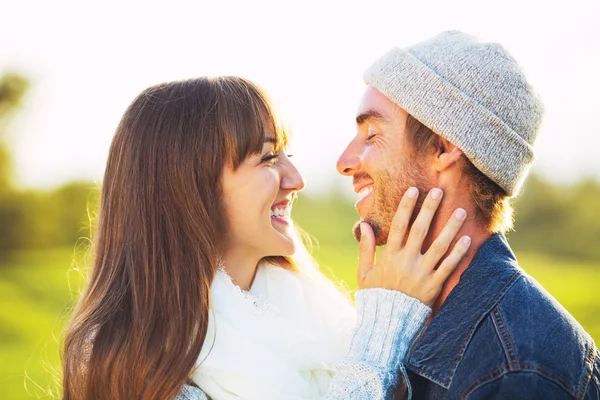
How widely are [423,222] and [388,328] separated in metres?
0.43

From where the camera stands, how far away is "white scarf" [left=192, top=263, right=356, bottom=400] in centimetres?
270

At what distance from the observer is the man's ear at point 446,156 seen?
2596mm

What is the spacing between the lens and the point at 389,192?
8.96ft

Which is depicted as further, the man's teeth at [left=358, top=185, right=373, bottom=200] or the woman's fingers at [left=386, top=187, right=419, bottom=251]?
the man's teeth at [left=358, top=185, right=373, bottom=200]

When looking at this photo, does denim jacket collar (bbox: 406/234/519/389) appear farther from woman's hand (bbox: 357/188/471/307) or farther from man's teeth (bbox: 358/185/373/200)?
man's teeth (bbox: 358/185/373/200)

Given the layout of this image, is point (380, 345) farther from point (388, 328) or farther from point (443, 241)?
point (443, 241)

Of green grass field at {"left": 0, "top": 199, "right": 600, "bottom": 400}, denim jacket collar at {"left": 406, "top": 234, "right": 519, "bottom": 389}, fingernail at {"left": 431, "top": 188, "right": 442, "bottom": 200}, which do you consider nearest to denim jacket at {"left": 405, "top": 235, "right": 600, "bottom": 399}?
denim jacket collar at {"left": 406, "top": 234, "right": 519, "bottom": 389}

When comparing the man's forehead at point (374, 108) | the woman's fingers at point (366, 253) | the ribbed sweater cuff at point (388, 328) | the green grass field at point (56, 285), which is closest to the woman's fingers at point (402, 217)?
the woman's fingers at point (366, 253)

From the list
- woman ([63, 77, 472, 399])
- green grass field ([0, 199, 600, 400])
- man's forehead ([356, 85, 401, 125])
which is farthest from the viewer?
green grass field ([0, 199, 600, 400])

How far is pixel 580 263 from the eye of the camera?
1323 cm

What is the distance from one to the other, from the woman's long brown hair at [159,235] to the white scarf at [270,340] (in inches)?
4.3

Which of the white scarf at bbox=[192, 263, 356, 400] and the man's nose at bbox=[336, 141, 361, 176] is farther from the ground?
A: the man's nose at bbox=[336, 141, 361, 176]

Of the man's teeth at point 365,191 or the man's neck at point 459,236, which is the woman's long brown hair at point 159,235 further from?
the man's neck at point 459,236

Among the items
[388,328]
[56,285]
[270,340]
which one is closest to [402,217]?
[388,328]
